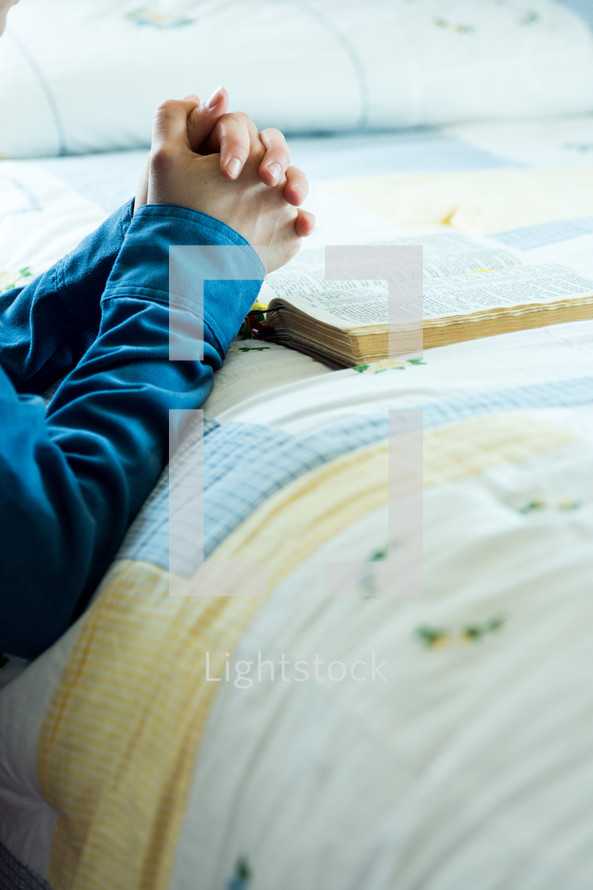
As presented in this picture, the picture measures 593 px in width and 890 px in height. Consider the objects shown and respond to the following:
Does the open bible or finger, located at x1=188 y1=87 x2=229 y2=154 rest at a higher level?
finger, located at x1=188 y1=87 x2=229 y2=154

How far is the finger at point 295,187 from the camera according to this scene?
0.68m

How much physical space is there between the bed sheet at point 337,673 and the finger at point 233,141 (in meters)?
0.20

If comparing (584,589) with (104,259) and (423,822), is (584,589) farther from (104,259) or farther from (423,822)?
(104,259)

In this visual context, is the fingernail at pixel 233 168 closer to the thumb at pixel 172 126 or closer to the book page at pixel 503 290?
the thumb at pixel 172 126

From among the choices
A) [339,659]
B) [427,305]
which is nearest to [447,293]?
[427,305]

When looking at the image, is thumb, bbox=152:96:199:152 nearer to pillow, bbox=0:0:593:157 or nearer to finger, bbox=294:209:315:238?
finger, bbox=294:209:315:238

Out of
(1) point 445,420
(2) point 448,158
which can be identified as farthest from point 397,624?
(2) point 448,158

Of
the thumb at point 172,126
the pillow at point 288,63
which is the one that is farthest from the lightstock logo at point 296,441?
the pillow at point 288,63

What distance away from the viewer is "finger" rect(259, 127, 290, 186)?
26.1 inches

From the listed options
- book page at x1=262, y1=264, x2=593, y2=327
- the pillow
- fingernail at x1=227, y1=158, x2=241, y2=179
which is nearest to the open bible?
book page at x1=262, y1=264, x2=593, y2=327

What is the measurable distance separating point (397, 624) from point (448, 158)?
1172mm

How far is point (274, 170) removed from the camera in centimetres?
66

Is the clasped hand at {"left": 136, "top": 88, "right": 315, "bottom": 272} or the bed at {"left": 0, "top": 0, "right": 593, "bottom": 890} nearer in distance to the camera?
the bed at {"left": 0, "top": 0, "right": 593, "bottom": 890}

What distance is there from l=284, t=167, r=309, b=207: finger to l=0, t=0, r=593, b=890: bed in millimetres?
150
